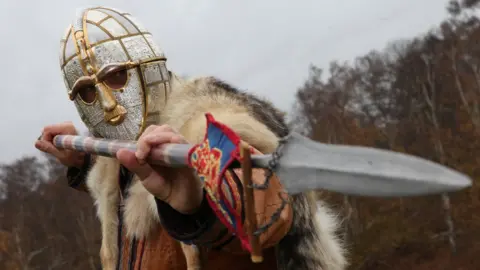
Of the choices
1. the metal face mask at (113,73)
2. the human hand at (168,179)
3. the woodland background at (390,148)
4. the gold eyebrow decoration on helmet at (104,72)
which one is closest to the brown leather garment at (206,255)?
the human hand at (168,179)

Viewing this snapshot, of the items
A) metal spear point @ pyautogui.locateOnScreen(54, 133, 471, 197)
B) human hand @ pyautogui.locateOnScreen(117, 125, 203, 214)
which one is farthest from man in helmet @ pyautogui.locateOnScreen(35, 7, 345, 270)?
metal spear point @ pyautogui.locateOnScreen(54, 133, 471, 197)

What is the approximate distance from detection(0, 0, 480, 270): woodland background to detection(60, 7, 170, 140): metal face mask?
16.7 metres

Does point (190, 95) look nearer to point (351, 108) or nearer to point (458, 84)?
point (458, 84)

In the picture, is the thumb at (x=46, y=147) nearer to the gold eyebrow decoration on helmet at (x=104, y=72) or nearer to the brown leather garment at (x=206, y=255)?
the gold eyebrow decoration on helmet at (x=104, y=72)

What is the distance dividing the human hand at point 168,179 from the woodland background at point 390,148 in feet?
57.6

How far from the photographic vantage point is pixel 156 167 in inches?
62.6

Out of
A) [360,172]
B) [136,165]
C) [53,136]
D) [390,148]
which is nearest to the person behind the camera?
[360,172]

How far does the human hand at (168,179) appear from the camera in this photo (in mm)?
1568

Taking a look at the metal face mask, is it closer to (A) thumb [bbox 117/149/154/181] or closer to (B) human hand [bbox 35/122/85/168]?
(B) human hand [bbox 35/122/85/168]

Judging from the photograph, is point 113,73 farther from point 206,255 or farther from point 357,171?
point 357,171

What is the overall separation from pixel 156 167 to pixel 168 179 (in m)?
0.06

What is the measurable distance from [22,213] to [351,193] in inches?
1058

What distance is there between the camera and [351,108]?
26.0 m

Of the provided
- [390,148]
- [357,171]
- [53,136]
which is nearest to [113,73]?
[53,136]
